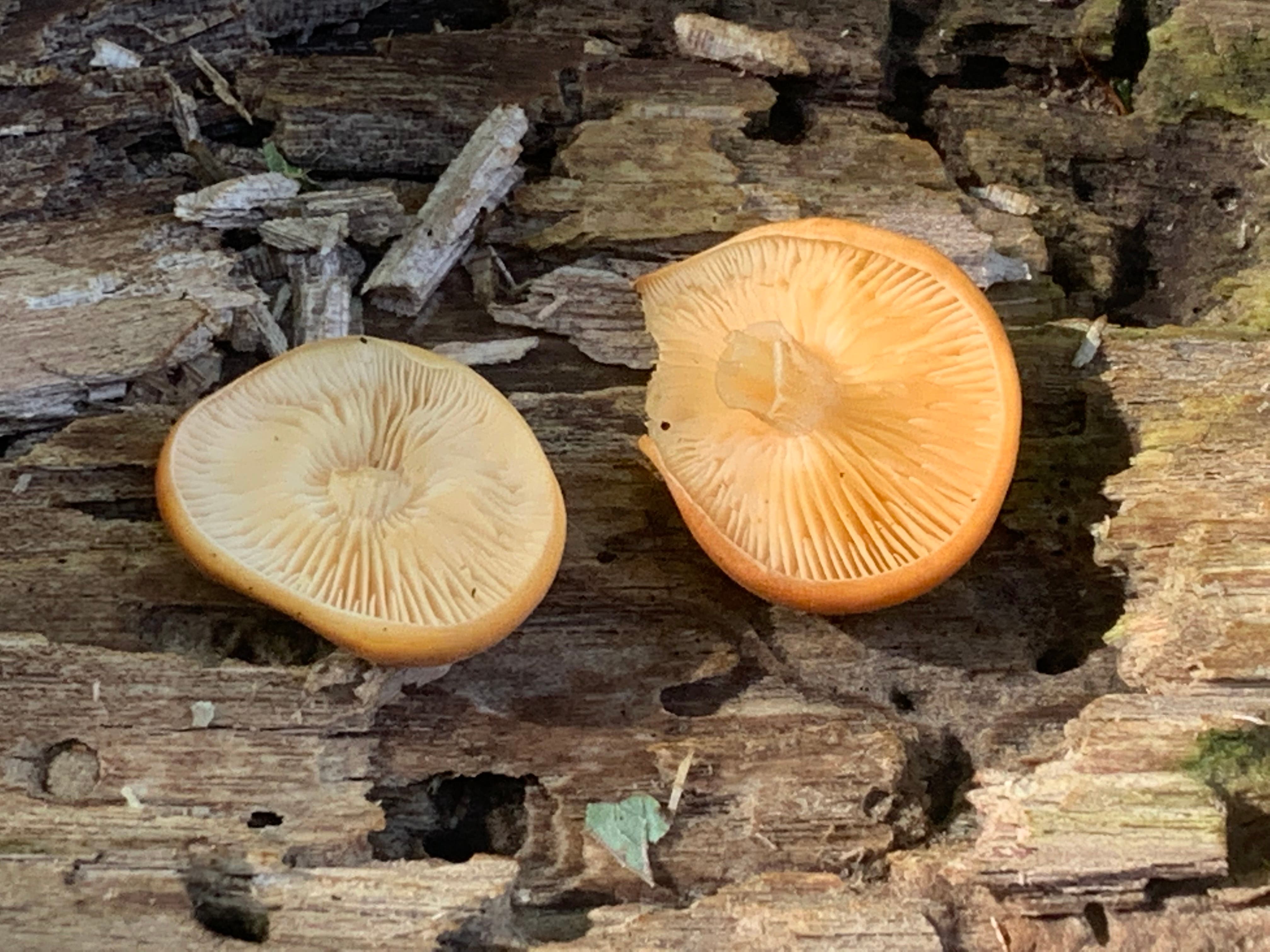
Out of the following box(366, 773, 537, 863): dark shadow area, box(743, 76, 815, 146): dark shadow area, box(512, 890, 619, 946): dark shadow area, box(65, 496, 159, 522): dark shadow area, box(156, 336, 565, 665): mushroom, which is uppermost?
box(743, 76, 815, 146): dark shadow area

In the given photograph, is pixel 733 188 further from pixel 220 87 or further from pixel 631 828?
pixel 631 828

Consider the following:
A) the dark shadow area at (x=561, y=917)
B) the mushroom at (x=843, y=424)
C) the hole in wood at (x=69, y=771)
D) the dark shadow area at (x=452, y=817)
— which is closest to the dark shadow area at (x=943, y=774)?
the mushroom at (x=843, y=424)

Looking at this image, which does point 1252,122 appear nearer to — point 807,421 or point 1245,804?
point 807,421

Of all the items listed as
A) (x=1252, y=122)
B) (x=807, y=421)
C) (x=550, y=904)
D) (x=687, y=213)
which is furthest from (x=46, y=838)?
(x=1252, y=122)

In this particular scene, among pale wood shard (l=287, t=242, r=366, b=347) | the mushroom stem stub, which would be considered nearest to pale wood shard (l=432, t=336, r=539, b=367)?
pale wood shard (l=287, t=242, r=366, b=347)

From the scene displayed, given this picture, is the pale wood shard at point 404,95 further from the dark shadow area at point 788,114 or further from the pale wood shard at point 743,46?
the dark shadow area at point 788,114

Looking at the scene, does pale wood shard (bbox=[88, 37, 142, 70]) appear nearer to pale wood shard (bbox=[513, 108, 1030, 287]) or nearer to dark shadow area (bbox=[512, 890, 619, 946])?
pale wood shard (bbox=[513, 108, 1030, 287])

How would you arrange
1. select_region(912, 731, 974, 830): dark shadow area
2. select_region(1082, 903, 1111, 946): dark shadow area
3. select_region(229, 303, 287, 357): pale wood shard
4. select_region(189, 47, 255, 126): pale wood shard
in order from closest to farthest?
select_region(1082, 903, 1111, 946): dark shadow area → select_region(912, 731, 974, 830): dark shadow area → select_region(229, 303, 287, 357): pale wood shard → select_region(189, 47, 255, 126): pale wood shard
